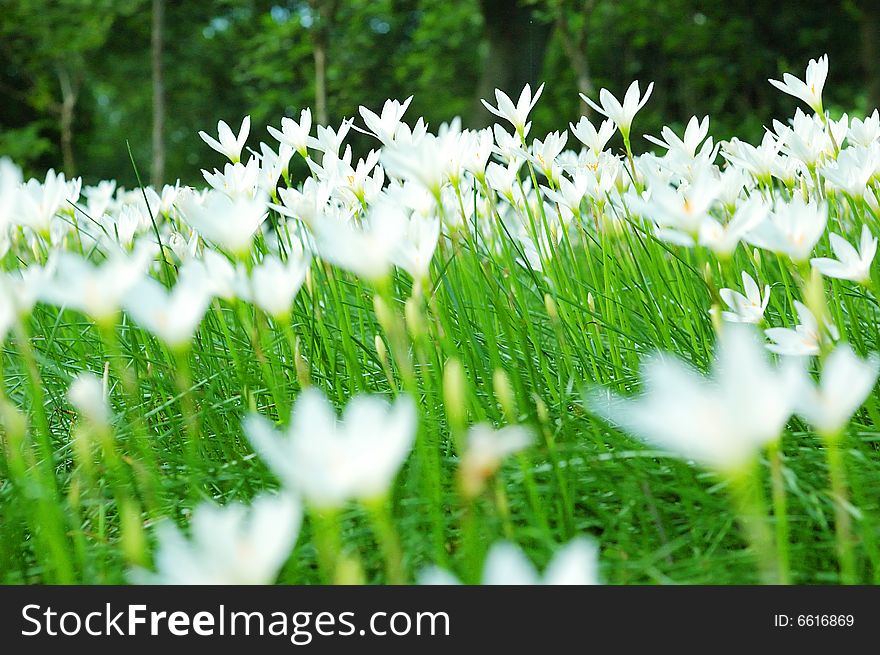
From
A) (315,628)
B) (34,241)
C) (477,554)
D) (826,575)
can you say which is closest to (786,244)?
(826,575)

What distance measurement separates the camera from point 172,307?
63 cm

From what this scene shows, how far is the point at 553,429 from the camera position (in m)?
1.07

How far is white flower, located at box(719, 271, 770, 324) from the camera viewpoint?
1.03m

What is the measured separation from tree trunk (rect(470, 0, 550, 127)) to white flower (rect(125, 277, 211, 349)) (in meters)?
5.82

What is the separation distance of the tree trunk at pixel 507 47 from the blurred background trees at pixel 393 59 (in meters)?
0.01

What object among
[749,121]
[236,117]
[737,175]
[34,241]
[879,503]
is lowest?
[879,503]

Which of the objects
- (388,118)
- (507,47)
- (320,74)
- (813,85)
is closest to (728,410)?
(388,118)

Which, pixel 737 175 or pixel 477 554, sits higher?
pixel 737 175

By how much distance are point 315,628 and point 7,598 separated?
254mm

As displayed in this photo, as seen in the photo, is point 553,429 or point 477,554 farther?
point 553,429

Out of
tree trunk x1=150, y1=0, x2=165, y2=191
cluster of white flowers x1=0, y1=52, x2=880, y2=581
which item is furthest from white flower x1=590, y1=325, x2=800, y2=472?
tree trunk x1=150, y1=0, x2=165, y2=191

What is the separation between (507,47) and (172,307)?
6.26m

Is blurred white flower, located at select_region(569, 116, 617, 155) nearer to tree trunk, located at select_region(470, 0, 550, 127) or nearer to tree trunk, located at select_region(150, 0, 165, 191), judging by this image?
tree trunk, located at select_region(470, 0, 550, 127)

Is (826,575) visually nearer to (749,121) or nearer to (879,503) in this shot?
(879,503)
